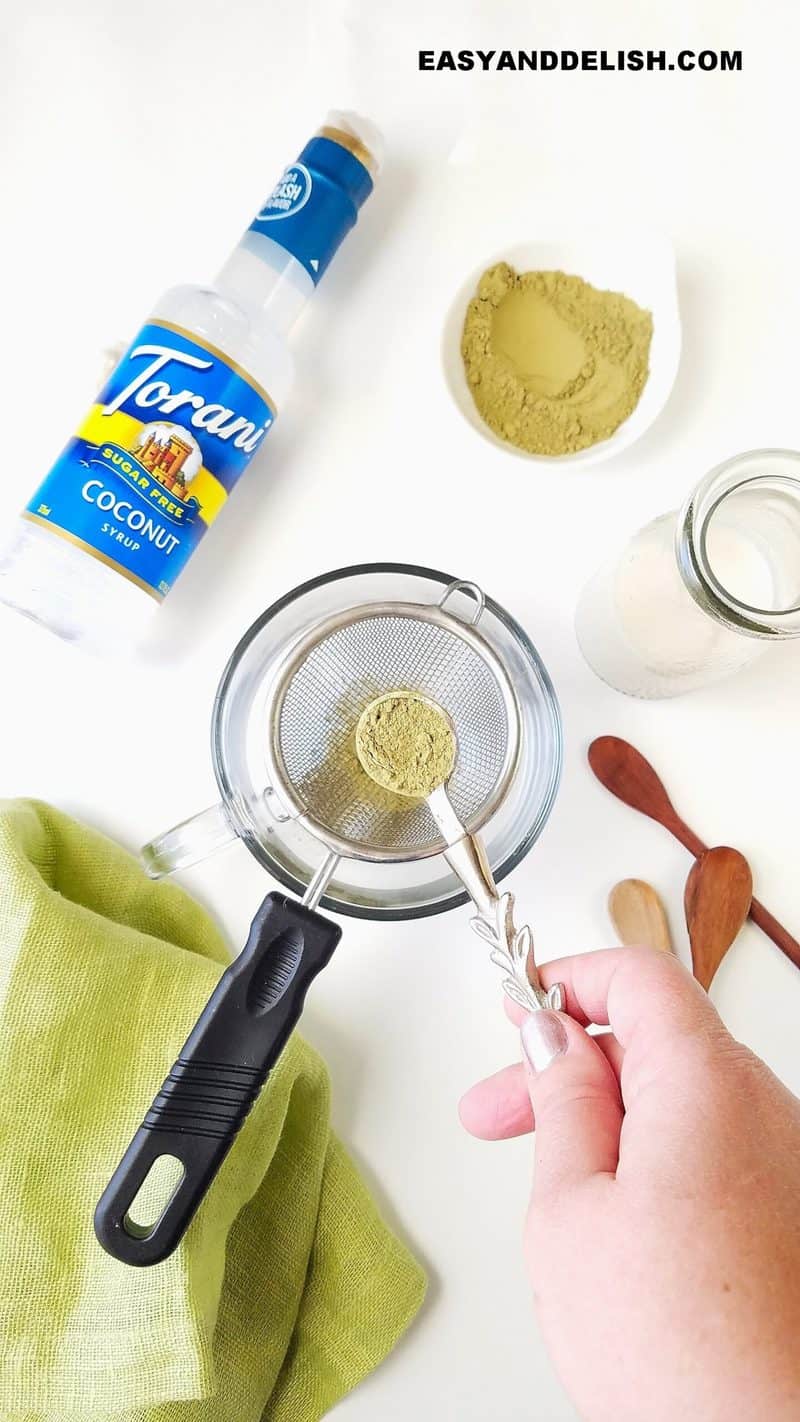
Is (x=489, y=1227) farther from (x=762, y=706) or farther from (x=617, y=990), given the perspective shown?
(x=762, y=706)

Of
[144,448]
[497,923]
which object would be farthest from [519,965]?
[144,448]

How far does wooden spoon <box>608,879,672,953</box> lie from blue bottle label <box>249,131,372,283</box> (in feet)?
1.59

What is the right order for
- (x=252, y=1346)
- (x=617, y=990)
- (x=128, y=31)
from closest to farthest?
(x=617, y=990), (x=252, y=1346), (x=128, y=31)

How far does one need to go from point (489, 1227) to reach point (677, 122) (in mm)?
827

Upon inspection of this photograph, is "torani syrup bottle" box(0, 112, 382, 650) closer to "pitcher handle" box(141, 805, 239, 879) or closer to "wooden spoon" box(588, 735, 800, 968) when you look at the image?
"pitcher handle" box(141, 805, 239, 879)

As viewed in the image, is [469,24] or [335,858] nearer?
[335,858]

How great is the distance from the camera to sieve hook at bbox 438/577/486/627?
0.63 metres

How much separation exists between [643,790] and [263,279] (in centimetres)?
45

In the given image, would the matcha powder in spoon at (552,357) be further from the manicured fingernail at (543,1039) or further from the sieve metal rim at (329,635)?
the manicured fingernail at (543,1039)

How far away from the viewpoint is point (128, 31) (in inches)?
28.8

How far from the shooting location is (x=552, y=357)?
0.70 meters

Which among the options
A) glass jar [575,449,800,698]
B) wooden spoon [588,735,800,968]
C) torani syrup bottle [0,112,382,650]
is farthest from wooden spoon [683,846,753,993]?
torani syrup bottle [0,112,382,650]

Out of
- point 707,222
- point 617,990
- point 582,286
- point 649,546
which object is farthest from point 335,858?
point 707,222

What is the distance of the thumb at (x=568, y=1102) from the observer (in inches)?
17.6
